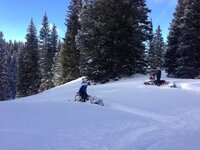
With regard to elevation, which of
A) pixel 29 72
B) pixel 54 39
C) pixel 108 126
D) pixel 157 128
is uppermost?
pixel 54 39

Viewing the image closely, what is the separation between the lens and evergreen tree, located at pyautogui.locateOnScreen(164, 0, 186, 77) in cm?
4766

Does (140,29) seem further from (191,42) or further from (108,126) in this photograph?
(108,126)

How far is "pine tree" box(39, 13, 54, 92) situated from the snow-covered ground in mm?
45688

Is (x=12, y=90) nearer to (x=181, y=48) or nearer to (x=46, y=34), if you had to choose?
(x=46, y=34)

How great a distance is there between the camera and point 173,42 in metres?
48.5

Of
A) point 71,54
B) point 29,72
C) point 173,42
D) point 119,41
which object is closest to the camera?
point 119,41

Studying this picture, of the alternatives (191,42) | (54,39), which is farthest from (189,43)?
(54,39)

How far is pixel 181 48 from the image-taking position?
142ft

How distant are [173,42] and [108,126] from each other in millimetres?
35989

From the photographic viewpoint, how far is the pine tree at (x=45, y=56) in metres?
68.0

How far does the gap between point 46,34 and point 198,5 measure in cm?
4255

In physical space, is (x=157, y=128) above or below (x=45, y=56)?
below

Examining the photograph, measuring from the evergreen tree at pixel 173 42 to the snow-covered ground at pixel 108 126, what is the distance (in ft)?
81.9

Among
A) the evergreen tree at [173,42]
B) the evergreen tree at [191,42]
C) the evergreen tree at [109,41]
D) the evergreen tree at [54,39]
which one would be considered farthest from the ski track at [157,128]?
the evergreen tree at [54,39]
